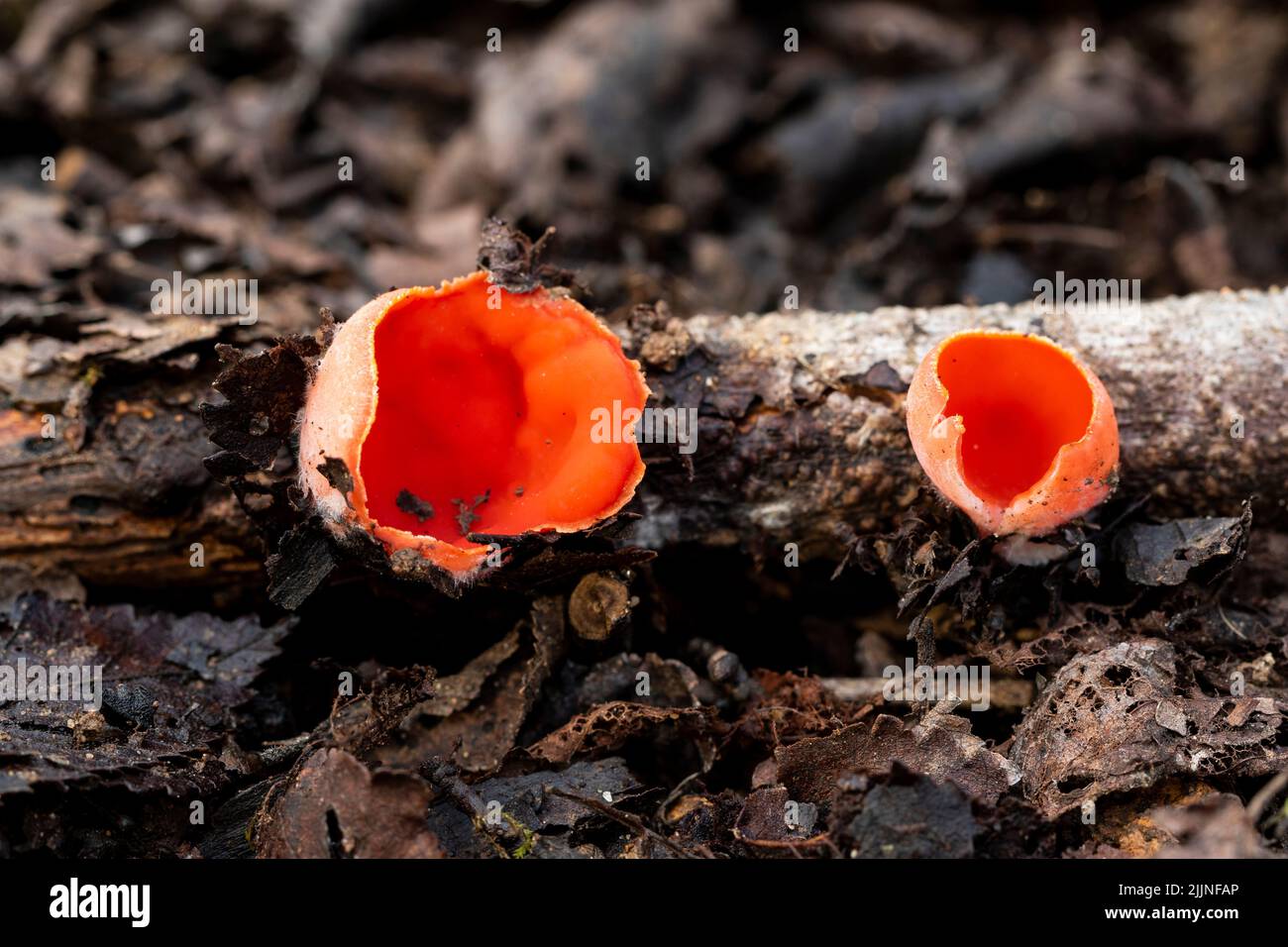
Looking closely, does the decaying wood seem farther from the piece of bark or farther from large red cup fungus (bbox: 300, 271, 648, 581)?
large red cup fungus (bbox: 300, 271, 648, 581)

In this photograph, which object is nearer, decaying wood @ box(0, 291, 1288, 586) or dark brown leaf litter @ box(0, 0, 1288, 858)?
dark brown leaf litter @ box(0, 0, 1288, 858)

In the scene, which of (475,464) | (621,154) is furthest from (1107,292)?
(475,464)

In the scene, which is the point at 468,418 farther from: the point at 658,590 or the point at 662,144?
the point at 662,144

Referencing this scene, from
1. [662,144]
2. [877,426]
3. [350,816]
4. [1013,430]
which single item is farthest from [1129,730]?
[662,144]

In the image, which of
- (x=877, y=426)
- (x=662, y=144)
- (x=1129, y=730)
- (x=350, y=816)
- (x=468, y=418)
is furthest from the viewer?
(x=662, y=144)

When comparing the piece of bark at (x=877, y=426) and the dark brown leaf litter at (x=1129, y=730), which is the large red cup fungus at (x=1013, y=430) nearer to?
the piece of bark at (x=877, y=426)

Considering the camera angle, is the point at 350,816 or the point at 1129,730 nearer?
the point at 350,816

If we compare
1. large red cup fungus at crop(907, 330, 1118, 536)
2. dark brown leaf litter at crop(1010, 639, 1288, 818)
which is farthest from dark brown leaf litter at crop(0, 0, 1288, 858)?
large red cup fungus at crop(907, 330, 1118, 536)
